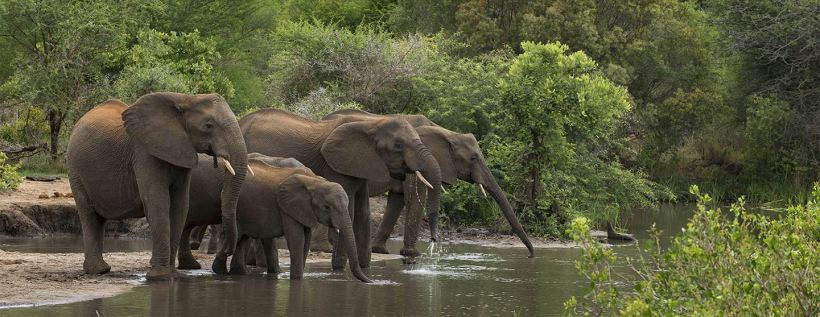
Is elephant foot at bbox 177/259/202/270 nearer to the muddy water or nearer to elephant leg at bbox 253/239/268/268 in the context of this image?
the muddy water

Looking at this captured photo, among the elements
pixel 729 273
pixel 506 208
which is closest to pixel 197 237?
pixel 506 208

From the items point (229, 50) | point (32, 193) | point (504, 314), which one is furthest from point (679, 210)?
point (504, 314)

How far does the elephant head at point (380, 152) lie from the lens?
17984mm

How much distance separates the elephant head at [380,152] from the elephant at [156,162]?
2.57 m

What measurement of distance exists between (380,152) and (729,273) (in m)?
9.11

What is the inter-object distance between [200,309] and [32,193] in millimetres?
11329

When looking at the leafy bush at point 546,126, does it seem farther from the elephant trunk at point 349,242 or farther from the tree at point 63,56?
the tree at point 63,56

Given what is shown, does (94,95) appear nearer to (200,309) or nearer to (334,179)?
(334,179)

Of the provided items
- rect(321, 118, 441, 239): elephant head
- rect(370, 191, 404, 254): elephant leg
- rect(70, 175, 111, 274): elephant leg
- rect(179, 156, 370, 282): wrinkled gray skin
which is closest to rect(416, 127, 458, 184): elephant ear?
rect(370, 191, 404, 254): elephant leg

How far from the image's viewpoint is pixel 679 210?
122 ft

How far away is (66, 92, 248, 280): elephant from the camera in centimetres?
1527

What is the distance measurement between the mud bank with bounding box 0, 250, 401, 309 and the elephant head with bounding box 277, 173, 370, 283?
77 centimetres

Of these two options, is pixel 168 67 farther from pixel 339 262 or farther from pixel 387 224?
pixel 339 262

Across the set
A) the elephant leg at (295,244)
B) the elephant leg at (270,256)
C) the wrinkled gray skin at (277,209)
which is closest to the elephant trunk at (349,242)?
the wrinkled gray skin at (277,209)
